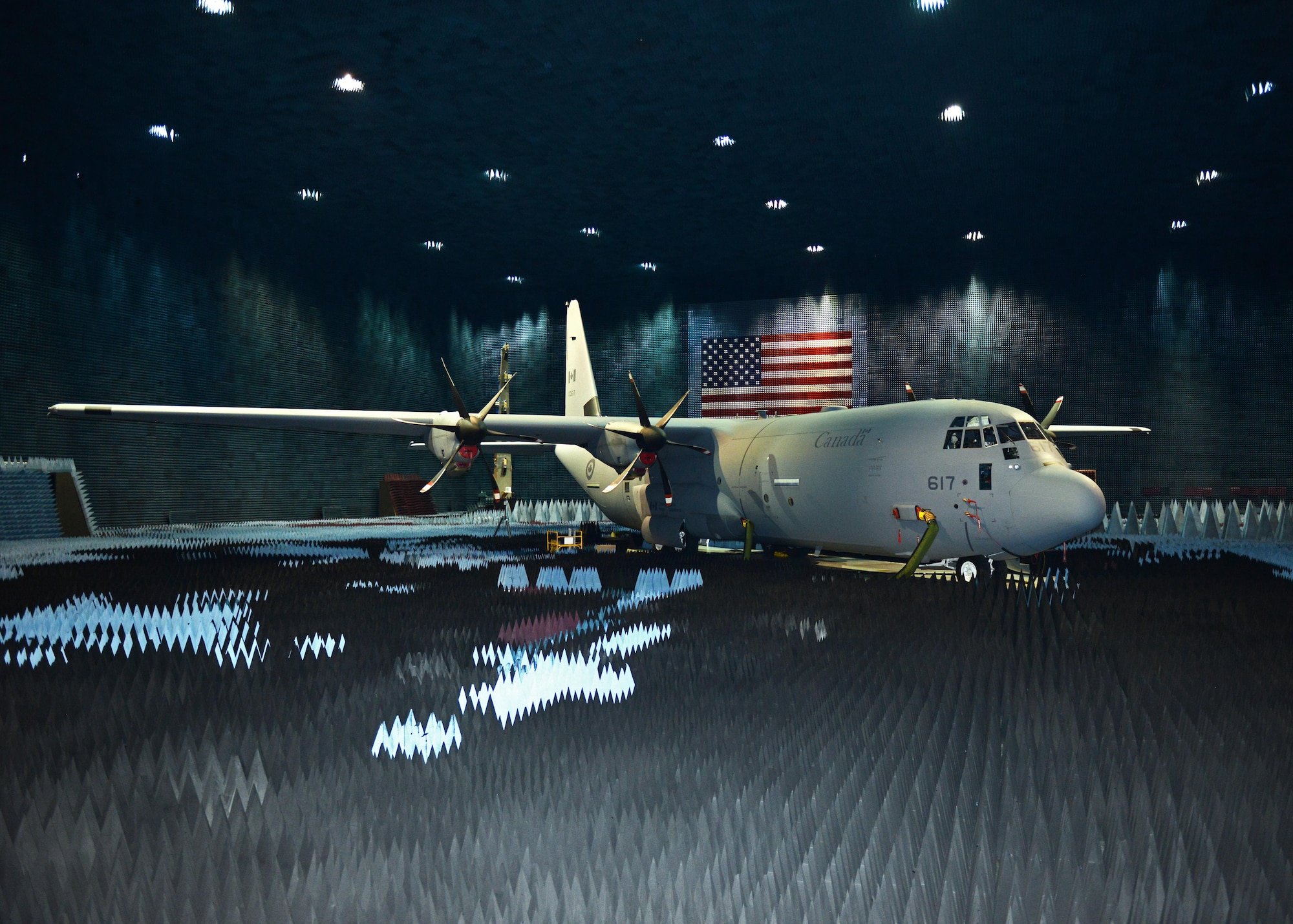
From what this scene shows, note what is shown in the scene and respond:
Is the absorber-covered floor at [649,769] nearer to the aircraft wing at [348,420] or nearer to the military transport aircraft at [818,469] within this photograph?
the military transport aircraft at [818,469]

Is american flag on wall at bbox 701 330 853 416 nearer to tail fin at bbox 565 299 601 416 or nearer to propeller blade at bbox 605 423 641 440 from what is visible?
tail fin at bbox 565 299 601 416

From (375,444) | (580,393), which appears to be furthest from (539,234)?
(375,444)

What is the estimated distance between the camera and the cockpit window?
12211 mm

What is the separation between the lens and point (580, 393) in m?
23.8

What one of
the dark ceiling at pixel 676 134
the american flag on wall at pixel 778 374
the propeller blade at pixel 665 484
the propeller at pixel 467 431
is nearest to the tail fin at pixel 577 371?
the dark ceiling at pixel 676 134

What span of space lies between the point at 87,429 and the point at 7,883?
24376mm

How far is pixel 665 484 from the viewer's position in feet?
59.4

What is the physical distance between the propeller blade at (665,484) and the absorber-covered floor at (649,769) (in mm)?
9073

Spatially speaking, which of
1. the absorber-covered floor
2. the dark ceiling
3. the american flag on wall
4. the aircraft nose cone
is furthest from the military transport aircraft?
the american flag on wall

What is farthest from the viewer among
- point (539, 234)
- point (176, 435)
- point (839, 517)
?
point (539, 234)

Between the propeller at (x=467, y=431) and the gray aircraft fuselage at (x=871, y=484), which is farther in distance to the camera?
the propeller at (x=467, y=431)

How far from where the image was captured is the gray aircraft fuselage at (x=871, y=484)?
466 inches

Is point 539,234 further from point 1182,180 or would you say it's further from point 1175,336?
point 1175,336

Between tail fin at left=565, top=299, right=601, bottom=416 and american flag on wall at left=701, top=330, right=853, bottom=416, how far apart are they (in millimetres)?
9424
